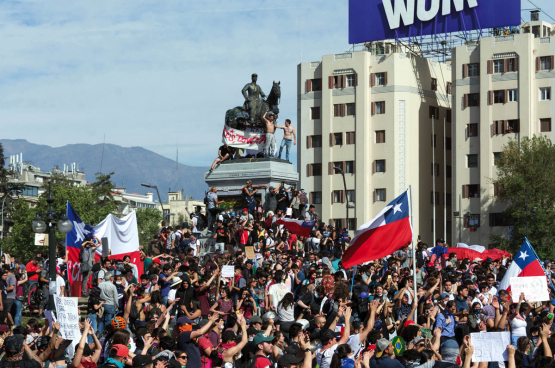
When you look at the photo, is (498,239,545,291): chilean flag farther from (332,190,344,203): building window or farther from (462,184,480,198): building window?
(332,190,344,203): building window

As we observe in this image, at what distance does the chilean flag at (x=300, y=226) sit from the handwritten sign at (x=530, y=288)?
463 inches

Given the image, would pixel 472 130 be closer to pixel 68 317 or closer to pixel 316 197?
pixel 316 197

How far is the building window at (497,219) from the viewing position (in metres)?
68.3

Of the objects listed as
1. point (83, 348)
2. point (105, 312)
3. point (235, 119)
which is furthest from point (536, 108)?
point (83, 348)

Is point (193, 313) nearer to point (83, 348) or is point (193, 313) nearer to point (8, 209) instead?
point (83, 348)

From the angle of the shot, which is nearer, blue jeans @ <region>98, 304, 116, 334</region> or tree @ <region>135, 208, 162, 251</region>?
blue jeans @ <region>98, 304, 116, 334</region>

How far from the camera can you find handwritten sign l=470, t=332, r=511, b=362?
11539mm

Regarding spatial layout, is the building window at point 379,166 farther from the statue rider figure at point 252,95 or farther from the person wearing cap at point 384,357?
the person wearing cap at point 384,357

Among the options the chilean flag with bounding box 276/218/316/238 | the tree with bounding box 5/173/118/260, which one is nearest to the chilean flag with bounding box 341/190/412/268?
the chilean flag with bounding box 276/218/316/238

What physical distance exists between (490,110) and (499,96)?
121 centimetres

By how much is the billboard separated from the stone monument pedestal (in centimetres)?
3725

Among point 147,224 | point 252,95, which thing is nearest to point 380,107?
point 252,95

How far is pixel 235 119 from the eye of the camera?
1496 inches

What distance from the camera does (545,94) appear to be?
222 ft
